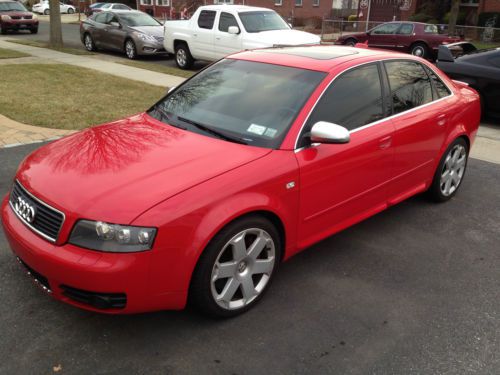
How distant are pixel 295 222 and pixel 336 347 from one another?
863 mm

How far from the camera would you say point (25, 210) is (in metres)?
2.99

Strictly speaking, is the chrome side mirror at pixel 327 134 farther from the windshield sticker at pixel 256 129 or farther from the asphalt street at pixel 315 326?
the asphalt street at pixel 315 326

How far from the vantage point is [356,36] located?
20.1m

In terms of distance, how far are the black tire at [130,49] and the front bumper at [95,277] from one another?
13.4m

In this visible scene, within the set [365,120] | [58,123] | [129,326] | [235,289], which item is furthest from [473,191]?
[58,123]

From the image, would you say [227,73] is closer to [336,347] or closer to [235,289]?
[235,289]

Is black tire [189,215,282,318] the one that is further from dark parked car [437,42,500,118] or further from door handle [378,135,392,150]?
dark parked car [437,42,500,118]

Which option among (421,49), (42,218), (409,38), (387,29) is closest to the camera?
(42,218)

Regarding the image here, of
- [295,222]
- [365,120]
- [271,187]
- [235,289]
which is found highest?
[365,120]

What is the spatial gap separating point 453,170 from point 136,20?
540 inches

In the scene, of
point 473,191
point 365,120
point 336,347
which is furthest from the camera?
point 473,191

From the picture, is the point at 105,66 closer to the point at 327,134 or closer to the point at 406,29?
the point at 327,134

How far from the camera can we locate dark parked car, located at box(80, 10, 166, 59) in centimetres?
1516

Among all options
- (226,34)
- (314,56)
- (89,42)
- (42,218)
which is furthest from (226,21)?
(42,218)
